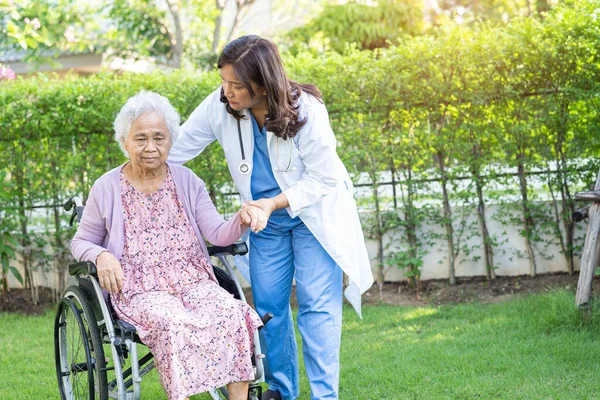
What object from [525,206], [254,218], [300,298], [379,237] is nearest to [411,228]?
[379,237]

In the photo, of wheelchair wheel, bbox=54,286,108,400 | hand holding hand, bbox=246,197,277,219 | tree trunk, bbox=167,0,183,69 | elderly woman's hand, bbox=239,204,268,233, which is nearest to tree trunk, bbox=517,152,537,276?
hand holding hand, bbox=246,197,277,219

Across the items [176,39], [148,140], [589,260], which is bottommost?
[589,260]

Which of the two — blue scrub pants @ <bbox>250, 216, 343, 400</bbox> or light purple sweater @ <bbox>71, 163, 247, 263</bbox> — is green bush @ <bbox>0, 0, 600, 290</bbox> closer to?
blue scrub pants @ <bbox>250, 216, 343, 400</bbox>

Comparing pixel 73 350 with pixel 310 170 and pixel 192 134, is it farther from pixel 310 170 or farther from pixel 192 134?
pixel 310 170

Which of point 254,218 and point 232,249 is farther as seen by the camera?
point 232,249

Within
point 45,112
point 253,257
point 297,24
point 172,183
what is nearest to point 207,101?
point 172,183

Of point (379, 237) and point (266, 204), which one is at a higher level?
point (266, 204)

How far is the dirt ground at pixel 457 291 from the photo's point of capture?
5336 mm

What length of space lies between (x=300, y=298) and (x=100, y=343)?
83 cm

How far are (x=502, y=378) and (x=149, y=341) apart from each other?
1.66 m

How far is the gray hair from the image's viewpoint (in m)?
3.10

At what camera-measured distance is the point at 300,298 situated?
3285 millimetres

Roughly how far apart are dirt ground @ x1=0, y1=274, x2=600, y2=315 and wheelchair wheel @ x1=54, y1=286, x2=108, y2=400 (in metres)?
2.27

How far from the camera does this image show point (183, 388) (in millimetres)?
2756
